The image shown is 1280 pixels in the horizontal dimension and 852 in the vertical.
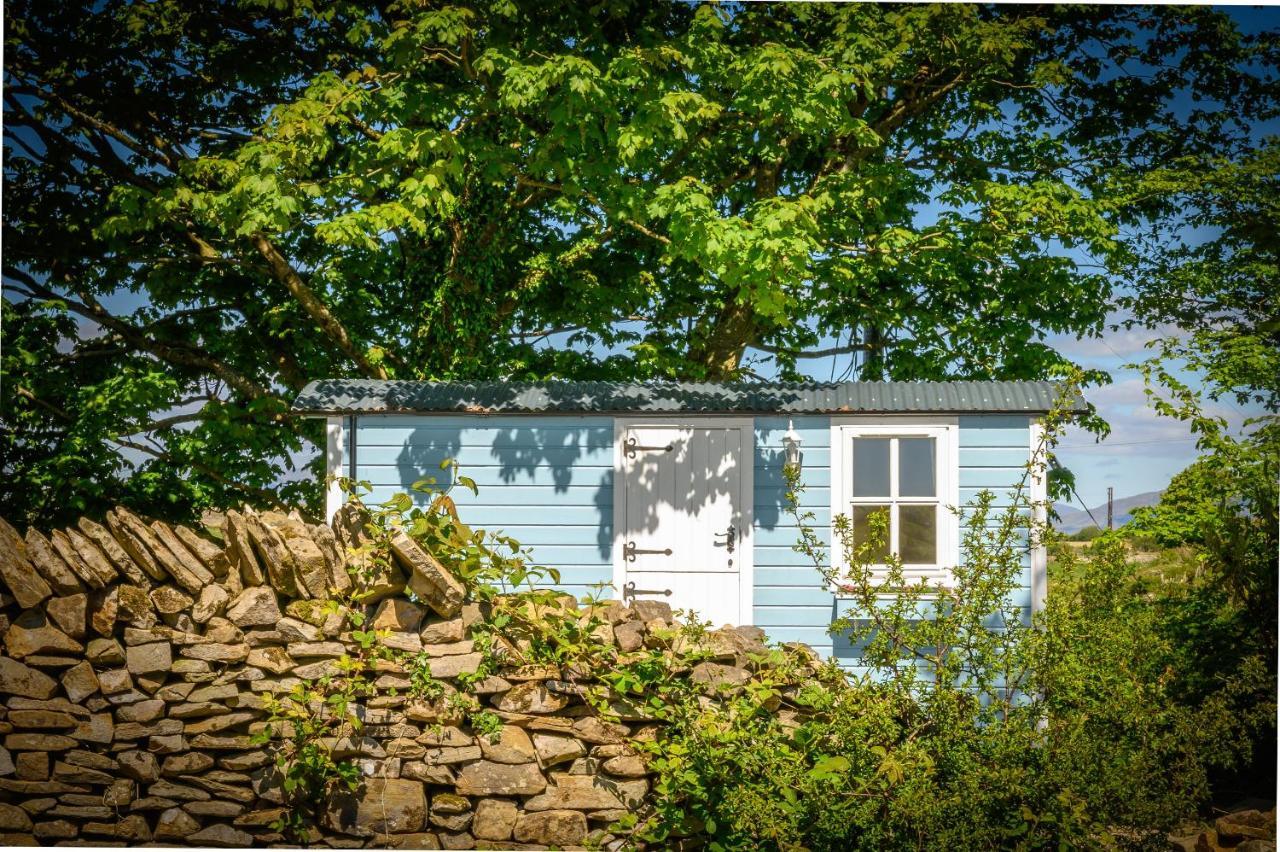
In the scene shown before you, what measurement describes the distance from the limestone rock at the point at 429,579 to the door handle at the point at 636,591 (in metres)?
1.43

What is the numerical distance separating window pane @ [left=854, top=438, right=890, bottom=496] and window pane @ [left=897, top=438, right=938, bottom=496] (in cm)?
9

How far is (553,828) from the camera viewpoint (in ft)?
15.6

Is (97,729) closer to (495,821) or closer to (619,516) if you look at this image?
(495,821)

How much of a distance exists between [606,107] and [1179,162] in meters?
5.48

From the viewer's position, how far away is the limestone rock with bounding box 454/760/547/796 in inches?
187

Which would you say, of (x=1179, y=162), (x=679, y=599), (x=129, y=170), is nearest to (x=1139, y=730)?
(x=679, y=599)

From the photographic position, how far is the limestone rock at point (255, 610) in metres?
4.77

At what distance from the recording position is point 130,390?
925 cm

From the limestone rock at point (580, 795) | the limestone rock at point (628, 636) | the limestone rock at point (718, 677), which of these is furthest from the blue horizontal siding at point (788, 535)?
the limestone rock at point (580, 795)

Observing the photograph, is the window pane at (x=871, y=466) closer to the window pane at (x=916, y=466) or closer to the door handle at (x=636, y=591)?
the window pane at (x=916, y=466)

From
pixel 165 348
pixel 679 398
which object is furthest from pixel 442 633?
pixel 165 348

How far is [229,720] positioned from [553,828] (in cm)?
159

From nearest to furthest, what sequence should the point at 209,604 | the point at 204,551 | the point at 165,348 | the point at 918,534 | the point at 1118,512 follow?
1. the point at 209,604
2. the point at 204,551
3. the point at 918,534
4. the point at 1118,512
5. the point at 165,348

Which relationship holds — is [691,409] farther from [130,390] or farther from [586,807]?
[130,390]
